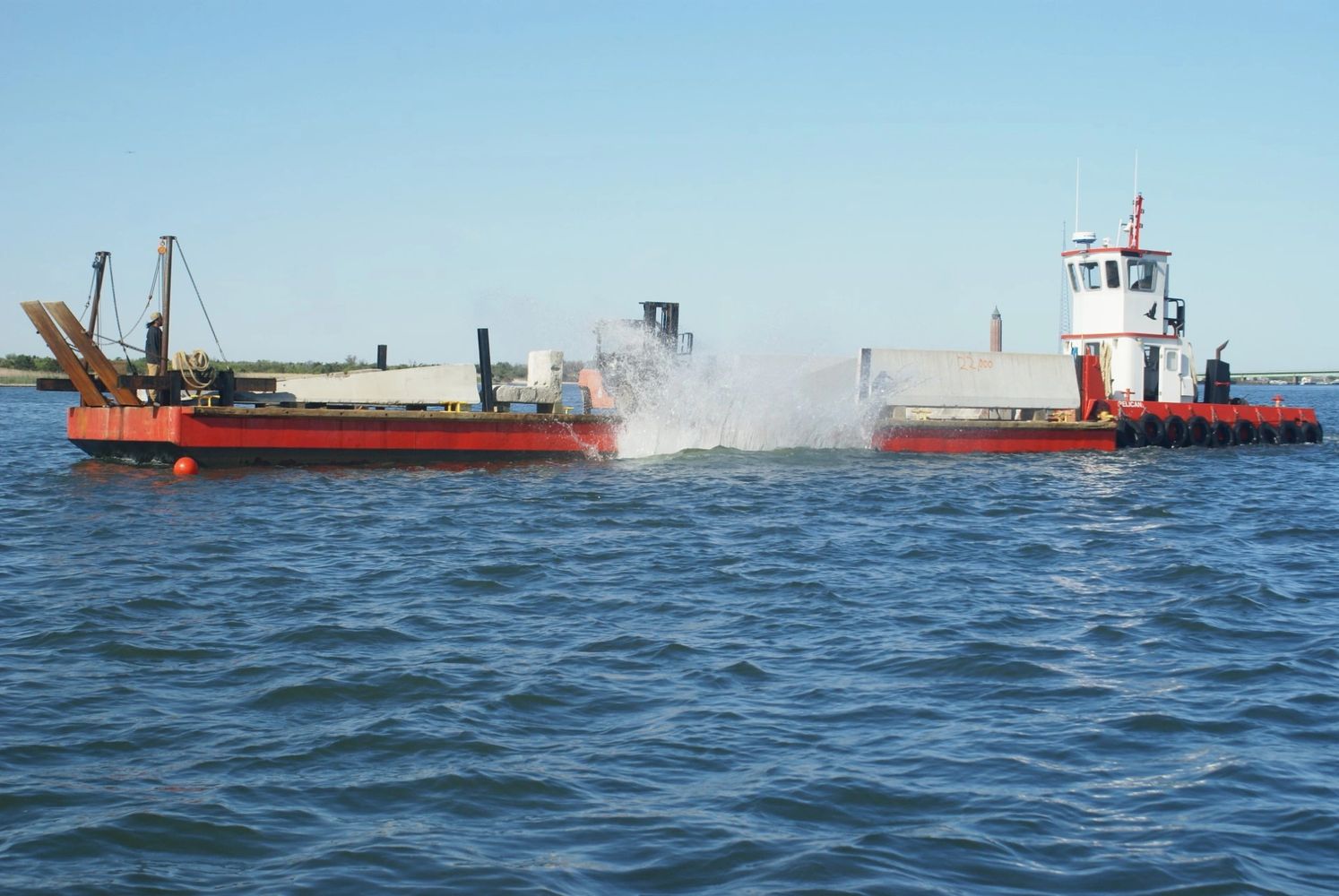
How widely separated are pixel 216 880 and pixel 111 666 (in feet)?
13.4

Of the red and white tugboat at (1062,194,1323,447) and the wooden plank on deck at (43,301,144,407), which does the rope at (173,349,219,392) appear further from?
the red and white tugboat at (1062,194,1323,447)

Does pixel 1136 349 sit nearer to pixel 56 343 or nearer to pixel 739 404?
pixel 739 404

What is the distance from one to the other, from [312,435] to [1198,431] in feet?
76.4

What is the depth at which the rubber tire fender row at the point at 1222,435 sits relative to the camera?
33094mm

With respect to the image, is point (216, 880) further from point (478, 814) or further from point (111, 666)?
point (111, 666)

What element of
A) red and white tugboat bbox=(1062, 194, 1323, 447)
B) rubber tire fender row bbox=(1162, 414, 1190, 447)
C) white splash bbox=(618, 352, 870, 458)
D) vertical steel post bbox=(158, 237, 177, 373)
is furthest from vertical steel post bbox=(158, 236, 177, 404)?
rubber tire fender row bbox=(1162, 414, 1190, 447)

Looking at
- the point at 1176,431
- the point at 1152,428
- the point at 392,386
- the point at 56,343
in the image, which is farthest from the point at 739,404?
the point at 56,343

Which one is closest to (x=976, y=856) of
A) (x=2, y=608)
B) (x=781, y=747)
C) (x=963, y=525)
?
(x=781, y=747)

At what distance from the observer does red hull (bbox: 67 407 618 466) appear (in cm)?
2284

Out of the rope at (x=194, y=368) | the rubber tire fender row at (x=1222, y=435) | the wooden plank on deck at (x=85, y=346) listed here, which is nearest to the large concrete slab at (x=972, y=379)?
the rubber tire fender row at (x=1222, y=435)

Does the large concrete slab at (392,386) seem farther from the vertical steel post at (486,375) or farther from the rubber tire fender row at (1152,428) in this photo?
the rubber tire fender row at (1152,428)

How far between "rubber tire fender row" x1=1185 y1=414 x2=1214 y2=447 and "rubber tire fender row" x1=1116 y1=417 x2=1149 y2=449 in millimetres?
1789

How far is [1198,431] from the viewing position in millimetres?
32969

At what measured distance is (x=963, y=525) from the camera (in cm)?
1705
